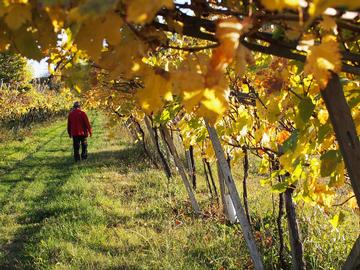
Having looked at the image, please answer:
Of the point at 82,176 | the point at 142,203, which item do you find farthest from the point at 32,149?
the point at 142,203

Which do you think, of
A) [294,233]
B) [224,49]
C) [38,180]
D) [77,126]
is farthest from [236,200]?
[77,126]

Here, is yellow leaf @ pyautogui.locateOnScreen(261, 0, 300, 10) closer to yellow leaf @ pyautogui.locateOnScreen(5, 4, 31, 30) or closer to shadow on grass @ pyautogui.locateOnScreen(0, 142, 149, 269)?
yellow leaf @ pyautogui.locateOnScreen(5, 4, 31, 30)

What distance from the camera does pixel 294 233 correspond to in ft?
9.70

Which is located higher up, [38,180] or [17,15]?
[17,15]

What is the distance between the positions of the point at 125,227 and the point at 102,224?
0.27 metres

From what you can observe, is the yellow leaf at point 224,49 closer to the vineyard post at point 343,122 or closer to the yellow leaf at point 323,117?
the vineyard post at point 343,122

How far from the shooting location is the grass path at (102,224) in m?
4.09

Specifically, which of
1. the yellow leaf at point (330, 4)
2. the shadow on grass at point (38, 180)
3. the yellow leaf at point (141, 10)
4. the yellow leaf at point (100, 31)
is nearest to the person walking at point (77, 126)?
the shadow on grass at point (38, 180)

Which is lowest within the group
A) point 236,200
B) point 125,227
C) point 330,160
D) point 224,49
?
point 125,227

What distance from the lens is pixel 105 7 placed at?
21.8 inches

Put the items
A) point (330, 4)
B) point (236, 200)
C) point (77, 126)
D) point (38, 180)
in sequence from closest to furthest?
point (330, 4) → point (236, 200) → point (38, 180) → point (77, 126)

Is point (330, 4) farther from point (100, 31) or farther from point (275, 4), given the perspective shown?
point (100, 31)

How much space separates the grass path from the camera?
161 inches

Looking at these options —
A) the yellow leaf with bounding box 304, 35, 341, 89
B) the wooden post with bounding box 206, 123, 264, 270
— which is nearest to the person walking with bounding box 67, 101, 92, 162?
the wooden post with bounding box 206, 123, 264, 270
